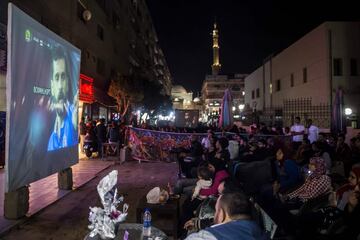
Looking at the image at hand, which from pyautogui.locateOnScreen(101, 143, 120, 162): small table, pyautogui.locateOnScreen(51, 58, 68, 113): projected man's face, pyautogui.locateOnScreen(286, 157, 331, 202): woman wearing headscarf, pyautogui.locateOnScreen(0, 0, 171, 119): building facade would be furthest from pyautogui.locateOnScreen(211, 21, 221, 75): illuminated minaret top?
pyautogui.locateOnScreen(286, 157, 331, 202): woman wearing headscarf

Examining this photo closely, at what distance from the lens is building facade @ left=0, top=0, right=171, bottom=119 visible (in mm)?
16953

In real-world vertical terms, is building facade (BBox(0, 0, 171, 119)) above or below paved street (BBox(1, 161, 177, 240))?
above

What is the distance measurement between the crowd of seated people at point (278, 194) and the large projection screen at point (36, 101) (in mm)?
2918

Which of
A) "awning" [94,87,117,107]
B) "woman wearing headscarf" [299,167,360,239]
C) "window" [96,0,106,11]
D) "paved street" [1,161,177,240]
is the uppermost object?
"window" [96,0,106,11]

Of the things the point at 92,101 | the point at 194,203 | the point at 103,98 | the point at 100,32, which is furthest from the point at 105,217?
the point at 100,32

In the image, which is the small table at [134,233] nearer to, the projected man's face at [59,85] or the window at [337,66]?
the projected man's face at [59,85]

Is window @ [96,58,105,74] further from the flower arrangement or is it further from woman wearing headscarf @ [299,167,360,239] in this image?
woman wearing headscarf @ [299,167,360,239]

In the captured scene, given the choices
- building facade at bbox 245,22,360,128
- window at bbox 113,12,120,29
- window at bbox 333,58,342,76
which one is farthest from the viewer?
window at bbox 113,12,120,29

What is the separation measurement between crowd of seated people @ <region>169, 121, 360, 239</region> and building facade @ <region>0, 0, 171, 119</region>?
9102 millimetres

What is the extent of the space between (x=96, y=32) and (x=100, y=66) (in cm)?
272

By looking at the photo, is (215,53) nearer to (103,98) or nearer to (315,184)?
(103,98)

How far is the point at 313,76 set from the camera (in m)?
27.1

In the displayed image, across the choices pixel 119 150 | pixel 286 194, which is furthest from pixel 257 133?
pixel 286 194

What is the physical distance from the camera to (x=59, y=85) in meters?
8.00
